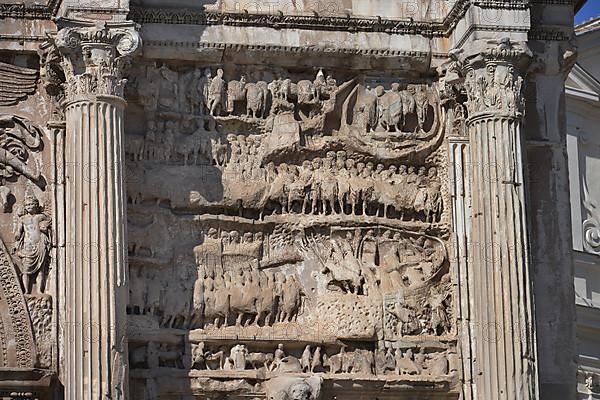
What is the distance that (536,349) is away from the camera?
1978cm

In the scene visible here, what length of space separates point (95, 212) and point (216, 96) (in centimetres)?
165

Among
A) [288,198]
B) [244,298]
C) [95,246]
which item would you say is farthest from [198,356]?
[288,198]

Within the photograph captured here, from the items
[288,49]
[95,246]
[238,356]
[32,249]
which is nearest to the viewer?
[95,246]

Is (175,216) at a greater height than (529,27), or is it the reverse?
(529,27)

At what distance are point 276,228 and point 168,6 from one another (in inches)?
80.7

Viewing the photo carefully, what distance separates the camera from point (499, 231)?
19906 mm

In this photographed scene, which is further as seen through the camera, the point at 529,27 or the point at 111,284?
the point at 529,27

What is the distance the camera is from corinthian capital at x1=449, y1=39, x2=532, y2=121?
20.1 meters

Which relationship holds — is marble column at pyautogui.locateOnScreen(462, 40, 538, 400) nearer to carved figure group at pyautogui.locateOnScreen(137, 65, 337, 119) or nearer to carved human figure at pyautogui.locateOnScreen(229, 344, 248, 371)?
carved figure group at pyautogui.locateOnScreen(137, 65, 337, 119)

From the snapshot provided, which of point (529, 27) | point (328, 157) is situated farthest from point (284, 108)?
point (529, 27)

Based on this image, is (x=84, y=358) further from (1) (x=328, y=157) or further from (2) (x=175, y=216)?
(1) (x=328, y=157)

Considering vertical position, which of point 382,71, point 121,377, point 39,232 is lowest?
point 121,377

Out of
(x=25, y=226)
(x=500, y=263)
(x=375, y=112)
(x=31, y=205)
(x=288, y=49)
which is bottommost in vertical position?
(x=500, y=263)

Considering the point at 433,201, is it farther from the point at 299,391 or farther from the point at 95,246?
the point at 95,246
